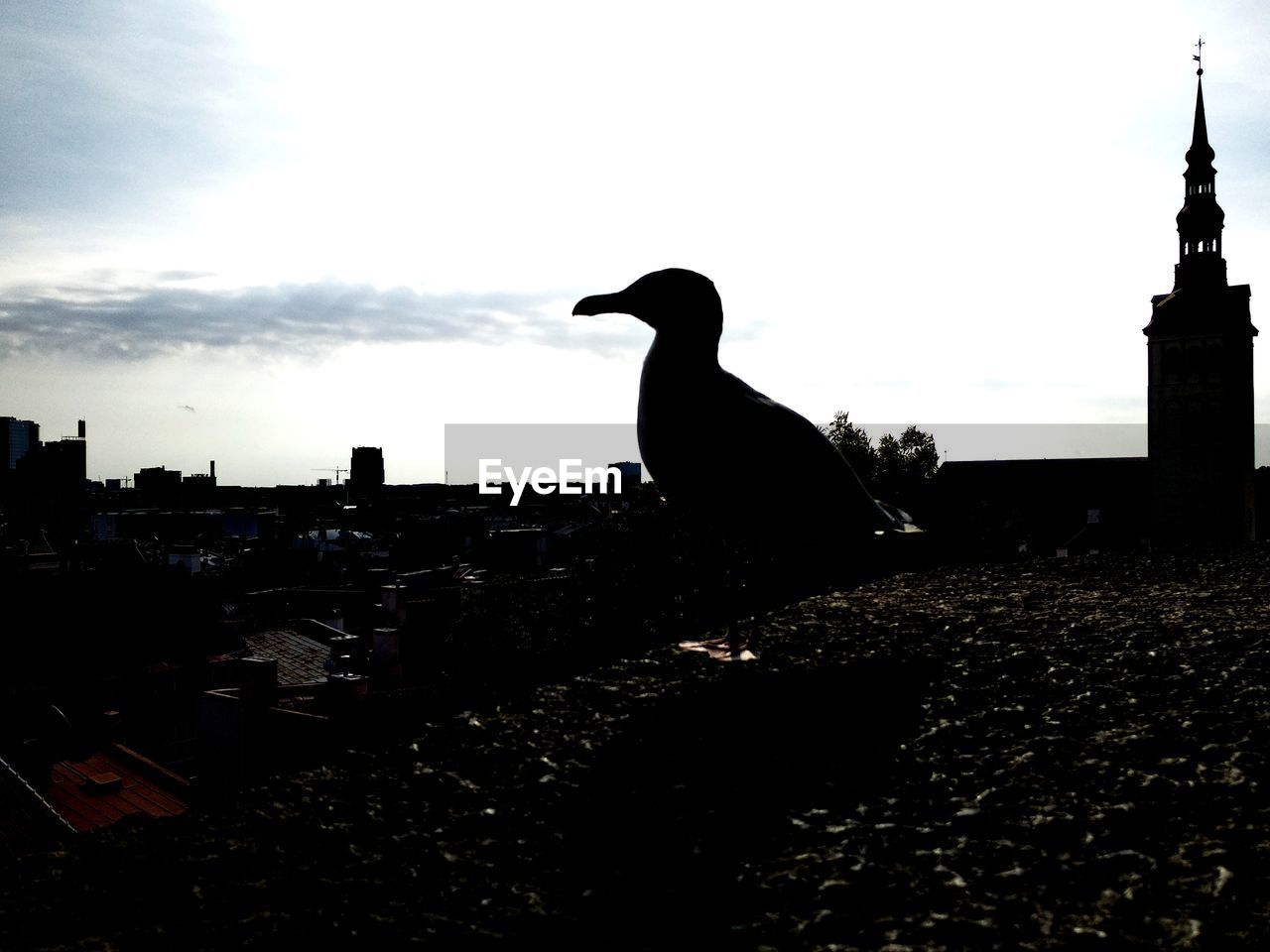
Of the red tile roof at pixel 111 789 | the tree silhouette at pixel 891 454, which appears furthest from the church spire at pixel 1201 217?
the red tile roof at pixel 111 789

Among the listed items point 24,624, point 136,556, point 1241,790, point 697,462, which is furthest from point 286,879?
point 136,556

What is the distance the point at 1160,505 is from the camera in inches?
2458

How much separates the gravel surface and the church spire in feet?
198

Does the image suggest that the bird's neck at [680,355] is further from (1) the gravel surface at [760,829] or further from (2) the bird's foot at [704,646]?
(1) the gravel surface at [760,829]

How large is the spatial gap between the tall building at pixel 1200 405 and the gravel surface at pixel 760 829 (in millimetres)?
62132

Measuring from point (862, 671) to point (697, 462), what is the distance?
Result: 4.94ft

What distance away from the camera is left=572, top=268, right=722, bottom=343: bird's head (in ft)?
18.7

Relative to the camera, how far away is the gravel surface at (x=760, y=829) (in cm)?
204

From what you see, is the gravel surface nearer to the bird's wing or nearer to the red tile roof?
the bird's wing

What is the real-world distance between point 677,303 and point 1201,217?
196 ft

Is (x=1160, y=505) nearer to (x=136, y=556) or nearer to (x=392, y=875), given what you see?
(x=136, y=556)

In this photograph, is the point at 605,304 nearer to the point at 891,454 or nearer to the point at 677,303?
the point at 677,303

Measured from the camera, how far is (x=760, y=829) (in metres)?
2.56

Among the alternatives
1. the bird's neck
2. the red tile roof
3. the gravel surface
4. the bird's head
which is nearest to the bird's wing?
the bird's neck
